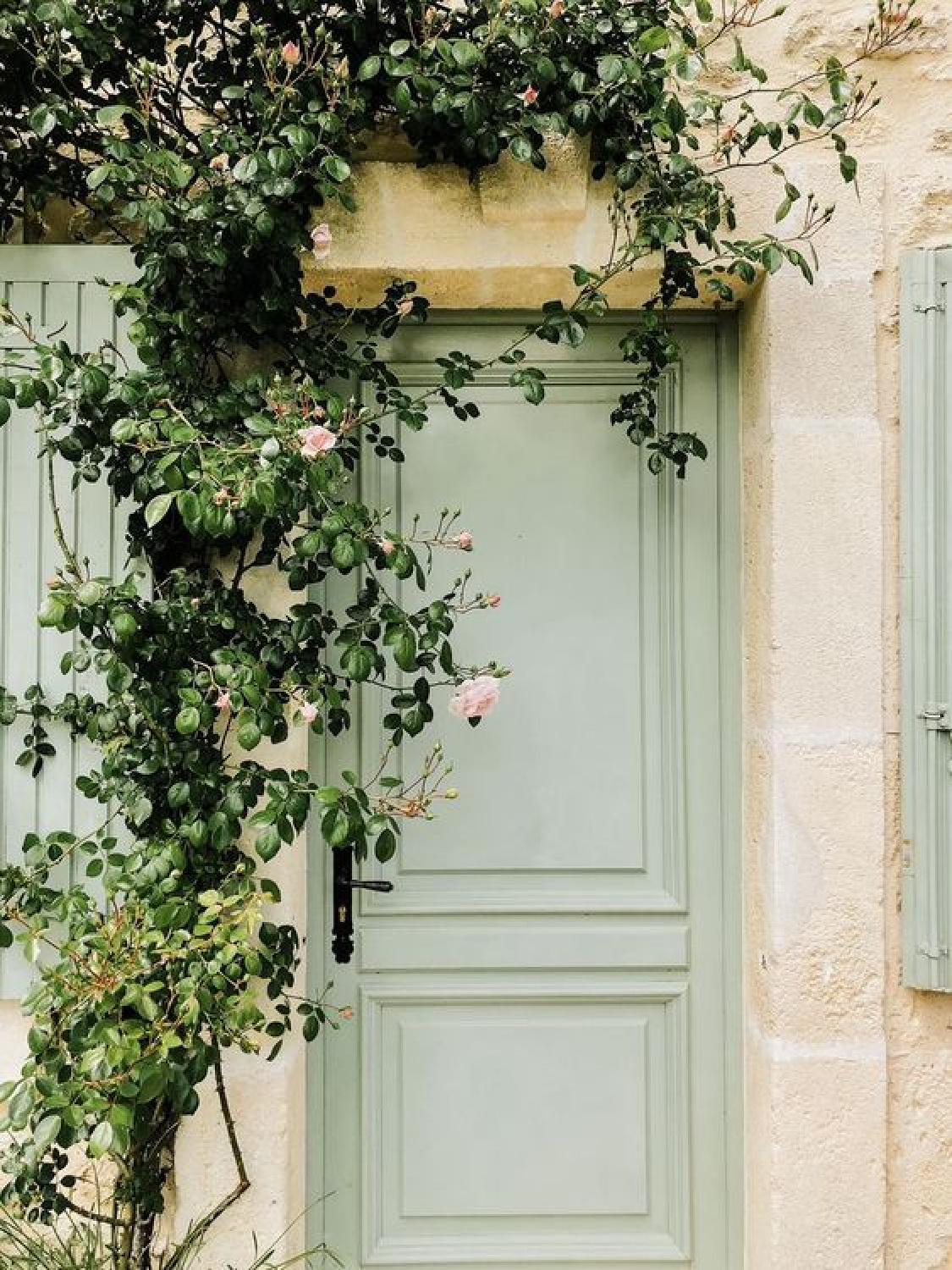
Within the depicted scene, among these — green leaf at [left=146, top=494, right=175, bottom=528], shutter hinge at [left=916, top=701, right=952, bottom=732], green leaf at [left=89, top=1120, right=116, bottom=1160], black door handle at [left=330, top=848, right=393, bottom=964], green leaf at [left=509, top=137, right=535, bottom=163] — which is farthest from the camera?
black door handle at [left=330, top=848, right=393, bottom=964]

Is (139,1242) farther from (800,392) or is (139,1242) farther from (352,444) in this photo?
(800,392)

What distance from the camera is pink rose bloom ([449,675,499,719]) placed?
1979 millimetres

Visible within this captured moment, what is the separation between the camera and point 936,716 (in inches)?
83.4

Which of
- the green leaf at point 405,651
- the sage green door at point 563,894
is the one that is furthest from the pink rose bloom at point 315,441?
the sage green door at point 563,894

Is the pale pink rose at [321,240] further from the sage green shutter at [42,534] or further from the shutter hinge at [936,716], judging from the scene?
the shutter hinge at [936,716]

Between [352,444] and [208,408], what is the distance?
1.17 ft

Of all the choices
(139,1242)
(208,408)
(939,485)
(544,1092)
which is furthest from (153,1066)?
(939,485)

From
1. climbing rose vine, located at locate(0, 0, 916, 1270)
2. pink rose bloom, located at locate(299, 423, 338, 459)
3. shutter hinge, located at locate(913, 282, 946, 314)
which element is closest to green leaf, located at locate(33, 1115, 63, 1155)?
climbing rose vine, located at locate(0, 0, 916, 1270)

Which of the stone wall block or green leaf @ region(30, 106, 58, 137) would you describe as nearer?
green leaf @ region(30, 106, 58, 137)

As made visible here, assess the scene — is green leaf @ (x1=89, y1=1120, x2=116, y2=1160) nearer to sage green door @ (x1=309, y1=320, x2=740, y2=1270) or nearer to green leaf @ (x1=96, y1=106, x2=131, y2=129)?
sage green door @ (x1=309, y1=320, x2=740, y2=1270)

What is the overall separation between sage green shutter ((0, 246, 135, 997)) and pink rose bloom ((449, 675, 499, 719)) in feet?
2.30

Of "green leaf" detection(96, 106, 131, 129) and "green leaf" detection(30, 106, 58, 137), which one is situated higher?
"green leaf" detection(30, 106, 58, 137)

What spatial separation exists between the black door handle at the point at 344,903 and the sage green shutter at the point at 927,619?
1.08 m

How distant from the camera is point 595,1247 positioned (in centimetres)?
233
